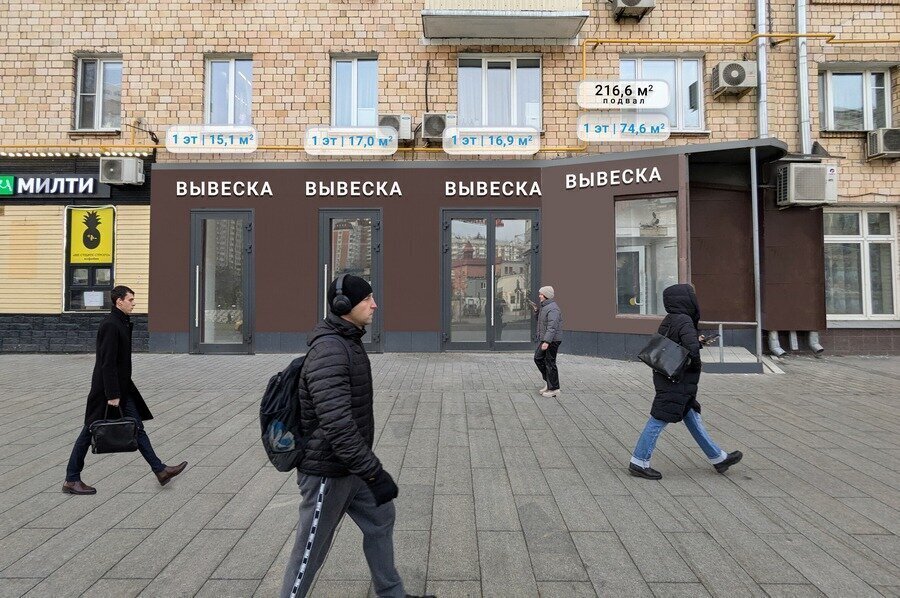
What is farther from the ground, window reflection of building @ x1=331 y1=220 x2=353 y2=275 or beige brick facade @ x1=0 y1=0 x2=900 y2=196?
beige brick facade @ x1=0 y1=0 x2=900 y2=196

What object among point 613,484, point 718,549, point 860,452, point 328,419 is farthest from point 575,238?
point 328,419

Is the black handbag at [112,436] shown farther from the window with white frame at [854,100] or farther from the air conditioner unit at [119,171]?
the window with white frame at [854,100]

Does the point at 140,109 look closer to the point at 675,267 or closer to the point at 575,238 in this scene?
the point at 575,238

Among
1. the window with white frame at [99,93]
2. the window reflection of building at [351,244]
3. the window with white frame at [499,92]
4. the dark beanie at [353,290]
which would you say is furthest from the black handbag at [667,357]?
the window with white frame at [99,93]

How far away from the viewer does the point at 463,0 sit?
1185 cm

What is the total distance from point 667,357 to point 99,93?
574 inches

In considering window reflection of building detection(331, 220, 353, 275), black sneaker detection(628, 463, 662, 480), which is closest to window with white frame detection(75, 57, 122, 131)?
window reflection of building detection(331, 220, 353, 275)

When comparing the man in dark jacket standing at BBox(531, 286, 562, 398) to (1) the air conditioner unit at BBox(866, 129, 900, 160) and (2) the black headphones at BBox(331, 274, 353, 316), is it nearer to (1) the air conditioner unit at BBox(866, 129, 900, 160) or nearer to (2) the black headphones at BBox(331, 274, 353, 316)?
(2) the black headphones at BBox(331, 274, 353, 316)

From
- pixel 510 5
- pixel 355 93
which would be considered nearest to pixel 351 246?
pixel 355 93

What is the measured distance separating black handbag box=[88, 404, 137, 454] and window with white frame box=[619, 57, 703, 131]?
12.7 m

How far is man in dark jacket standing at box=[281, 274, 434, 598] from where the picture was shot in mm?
2445

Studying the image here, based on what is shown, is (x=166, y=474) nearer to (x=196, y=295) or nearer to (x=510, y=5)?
(x=196, y=295)

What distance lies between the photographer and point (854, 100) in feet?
42.8

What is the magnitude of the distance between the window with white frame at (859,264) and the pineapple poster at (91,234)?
17283 millimetres
